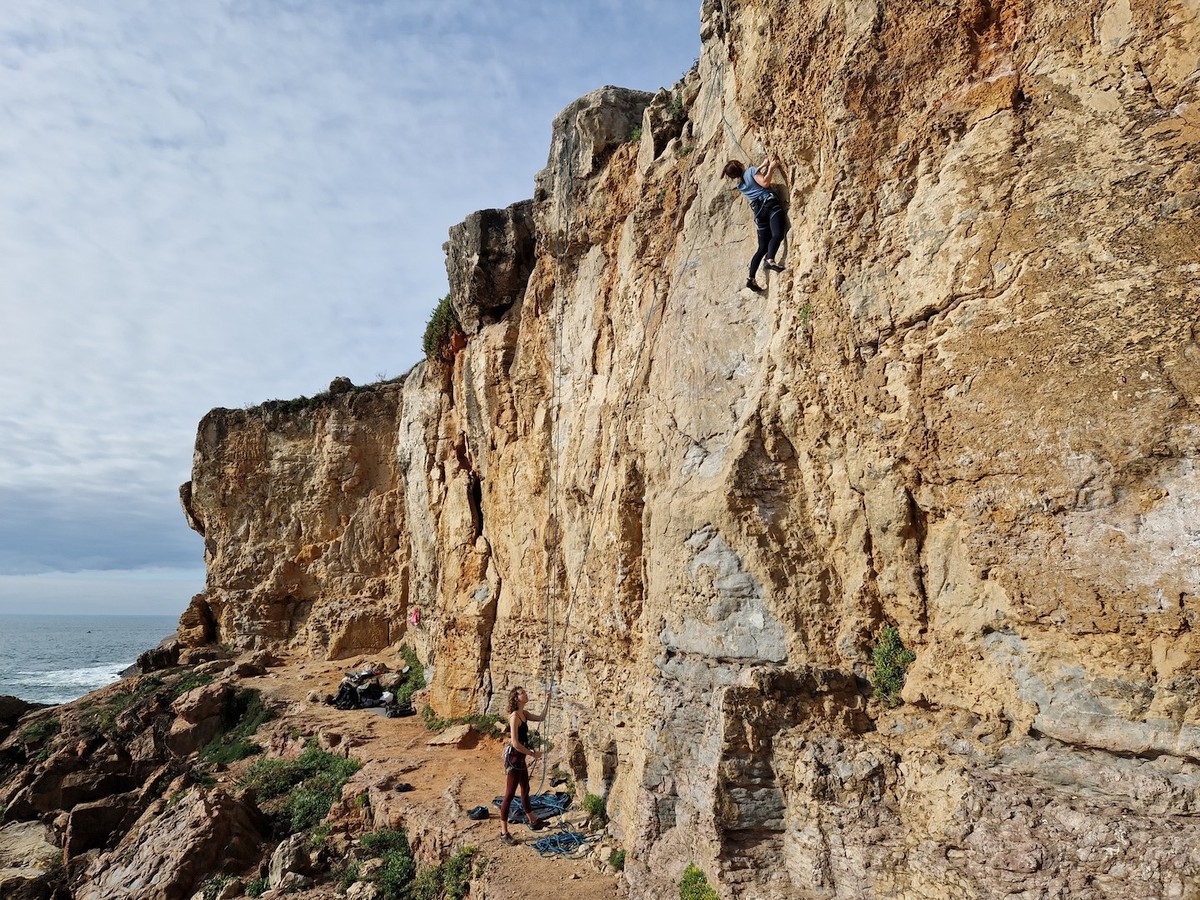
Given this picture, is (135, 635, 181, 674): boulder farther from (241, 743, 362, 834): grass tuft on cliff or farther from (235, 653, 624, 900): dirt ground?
(241, 743, 362, 834): grass tuft on cliff

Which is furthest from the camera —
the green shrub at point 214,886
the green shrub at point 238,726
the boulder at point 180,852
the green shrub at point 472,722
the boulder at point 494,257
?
the green shrub at point 238,726

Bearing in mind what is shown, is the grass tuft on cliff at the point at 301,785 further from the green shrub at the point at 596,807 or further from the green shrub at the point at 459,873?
the green shrub at the point at 596,807

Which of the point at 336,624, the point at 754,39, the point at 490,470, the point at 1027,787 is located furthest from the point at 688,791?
the point at 336,624

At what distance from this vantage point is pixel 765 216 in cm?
723

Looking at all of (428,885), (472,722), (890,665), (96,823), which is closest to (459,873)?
(428,885)

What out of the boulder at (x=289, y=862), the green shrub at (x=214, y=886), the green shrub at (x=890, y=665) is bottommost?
the green shrub at (x=214, y=886)

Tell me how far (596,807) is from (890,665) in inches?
194

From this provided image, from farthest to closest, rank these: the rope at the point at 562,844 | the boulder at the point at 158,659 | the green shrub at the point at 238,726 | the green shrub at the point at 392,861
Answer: the boulder at the point at 158,659
the green shrub at the point at 238,726
the green shrub at the point at 392,861
the rope at the point at 562,844

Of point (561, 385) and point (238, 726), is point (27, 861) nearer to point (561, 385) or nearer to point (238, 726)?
point (238, 726)

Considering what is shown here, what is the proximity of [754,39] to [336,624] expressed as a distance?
776 inches

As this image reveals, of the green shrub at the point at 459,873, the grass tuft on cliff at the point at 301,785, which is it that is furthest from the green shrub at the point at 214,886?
the green shrub at the point at 459,873

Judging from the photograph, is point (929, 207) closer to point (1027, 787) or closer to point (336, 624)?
point (1027, 787)

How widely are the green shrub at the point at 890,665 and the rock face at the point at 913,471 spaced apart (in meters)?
0.12

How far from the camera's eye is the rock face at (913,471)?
4125 mm
